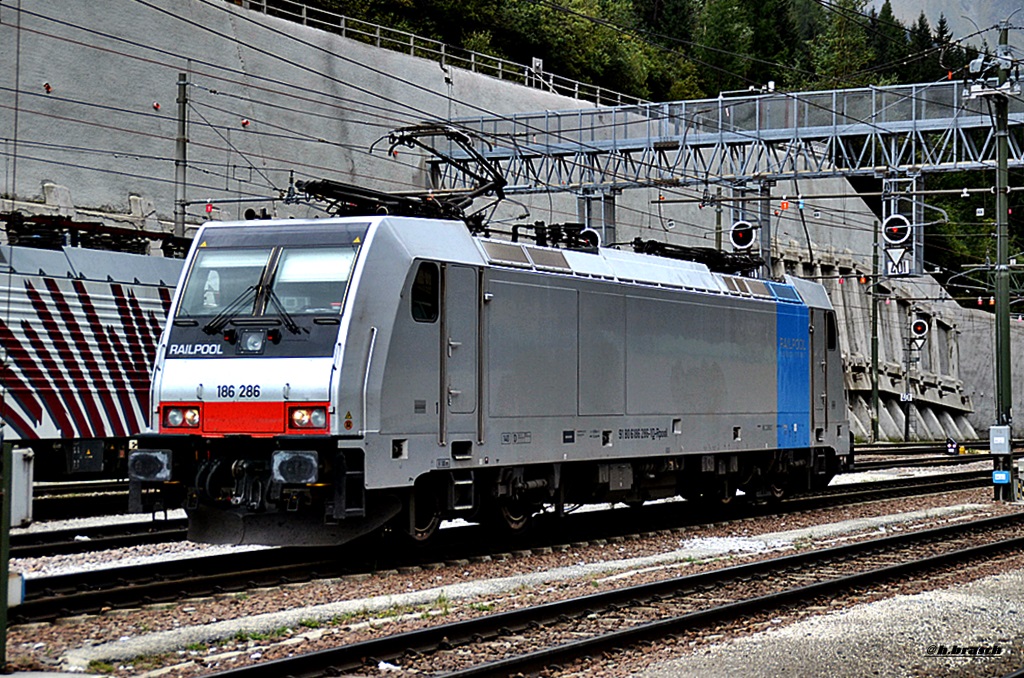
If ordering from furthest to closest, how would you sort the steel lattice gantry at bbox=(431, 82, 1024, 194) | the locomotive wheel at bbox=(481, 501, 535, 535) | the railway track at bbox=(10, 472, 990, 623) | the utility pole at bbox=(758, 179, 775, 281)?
the utility pole at bbox=(758, 179, 775, 281), the steel lattice gantry at bbox=(431, 82, 1024, 194), the locomotive wheel at bbox=(481, 501, 535, 535), the railway track at bbox=(10, 472, 990, 623)

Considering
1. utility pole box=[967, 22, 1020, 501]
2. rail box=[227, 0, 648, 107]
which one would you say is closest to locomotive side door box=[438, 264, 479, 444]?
utility pole box=[967, 22, 1020, 501]

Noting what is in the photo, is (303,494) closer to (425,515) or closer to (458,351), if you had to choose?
(425,515)

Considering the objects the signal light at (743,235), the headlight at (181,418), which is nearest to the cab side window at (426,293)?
the headlight at (181,418)

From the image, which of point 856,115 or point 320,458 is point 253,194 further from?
point 320,458

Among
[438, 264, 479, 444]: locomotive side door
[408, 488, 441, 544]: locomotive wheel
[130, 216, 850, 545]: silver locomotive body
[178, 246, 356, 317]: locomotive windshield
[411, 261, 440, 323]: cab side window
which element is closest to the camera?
[130, 216, 850, 545]: silver locomotive body

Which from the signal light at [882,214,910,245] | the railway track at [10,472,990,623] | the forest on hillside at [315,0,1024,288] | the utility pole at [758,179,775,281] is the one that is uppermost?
the forest on hillside at [315,0,1024,288]

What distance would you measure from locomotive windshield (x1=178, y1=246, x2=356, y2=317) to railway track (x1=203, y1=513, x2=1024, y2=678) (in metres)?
3.93

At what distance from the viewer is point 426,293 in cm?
1399

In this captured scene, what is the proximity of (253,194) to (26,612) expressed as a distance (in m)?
25.7

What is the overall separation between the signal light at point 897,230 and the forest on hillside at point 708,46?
28.4 ft

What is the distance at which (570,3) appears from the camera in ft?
220

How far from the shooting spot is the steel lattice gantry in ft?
106

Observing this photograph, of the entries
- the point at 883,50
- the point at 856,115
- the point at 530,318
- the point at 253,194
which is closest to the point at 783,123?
the point at 856,115

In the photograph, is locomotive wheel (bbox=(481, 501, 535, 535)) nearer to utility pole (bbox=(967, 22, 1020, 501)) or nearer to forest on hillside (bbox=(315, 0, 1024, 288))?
utility pole (bbox=(967, 22, 1020, 501))
